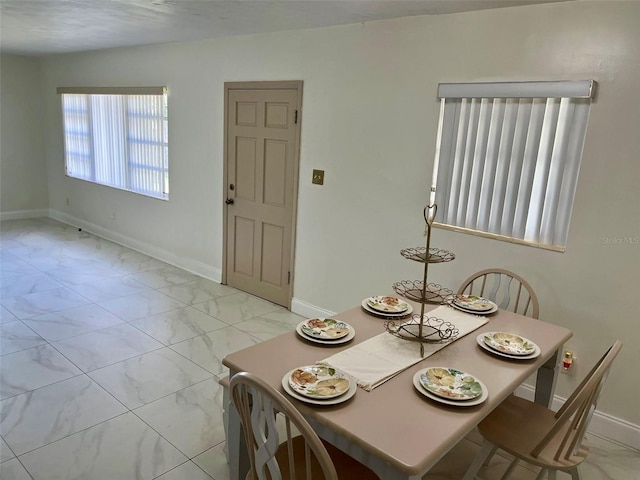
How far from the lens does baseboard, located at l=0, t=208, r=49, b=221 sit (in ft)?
23.4

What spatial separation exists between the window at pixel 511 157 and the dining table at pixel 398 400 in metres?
0.77

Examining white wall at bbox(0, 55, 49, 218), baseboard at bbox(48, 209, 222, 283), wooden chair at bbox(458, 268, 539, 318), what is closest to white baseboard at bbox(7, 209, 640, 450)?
baseboard at bbox(48, 209, 222, 283)

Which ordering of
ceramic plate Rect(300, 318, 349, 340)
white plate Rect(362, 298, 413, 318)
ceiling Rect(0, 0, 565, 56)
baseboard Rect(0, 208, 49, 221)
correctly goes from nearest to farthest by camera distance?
ceramic plate Rect(300, 318, 349, 340), white plate Rect(362, 298, 413, 318), ceiling Rect(0, 0, 565, 56), baseboard Rect(0, 208, 49, 221)

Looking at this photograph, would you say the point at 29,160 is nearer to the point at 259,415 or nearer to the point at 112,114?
the point at 112,114

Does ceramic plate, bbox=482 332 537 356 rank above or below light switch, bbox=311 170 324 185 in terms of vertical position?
below

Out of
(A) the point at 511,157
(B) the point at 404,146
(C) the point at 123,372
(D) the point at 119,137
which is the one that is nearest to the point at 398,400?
(A) the point at 511,157

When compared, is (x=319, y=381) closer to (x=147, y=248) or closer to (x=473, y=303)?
(x=473, y=303)

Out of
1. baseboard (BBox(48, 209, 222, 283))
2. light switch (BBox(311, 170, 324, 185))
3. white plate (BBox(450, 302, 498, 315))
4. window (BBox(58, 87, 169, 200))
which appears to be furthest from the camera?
window (BBox(58, 87, 169, 200))

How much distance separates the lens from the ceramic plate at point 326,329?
1.98 metres

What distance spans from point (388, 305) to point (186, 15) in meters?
2.60

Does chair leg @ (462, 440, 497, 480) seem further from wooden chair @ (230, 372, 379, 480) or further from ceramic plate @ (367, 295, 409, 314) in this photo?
ceramic plate @ (367, 295, 409, 314)

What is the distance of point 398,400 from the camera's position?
5.21ft

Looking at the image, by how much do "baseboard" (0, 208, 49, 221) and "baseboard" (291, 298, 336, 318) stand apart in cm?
538

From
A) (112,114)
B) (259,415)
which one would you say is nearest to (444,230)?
(259,415)
